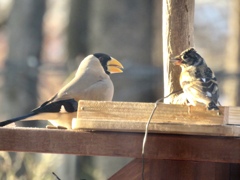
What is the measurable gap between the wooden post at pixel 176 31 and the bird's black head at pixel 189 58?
0.22m

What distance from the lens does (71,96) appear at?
4363mm

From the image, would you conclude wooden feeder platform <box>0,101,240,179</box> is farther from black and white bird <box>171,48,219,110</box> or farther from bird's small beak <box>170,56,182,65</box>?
bird's small beak <box>170,56,182,65</box>

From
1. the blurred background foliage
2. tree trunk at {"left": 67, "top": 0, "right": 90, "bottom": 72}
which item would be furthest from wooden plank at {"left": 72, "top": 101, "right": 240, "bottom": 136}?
tree trunk at {"left": 67, "top": 0, "right": 90, "bottom": 72}

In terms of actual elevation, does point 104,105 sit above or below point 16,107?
above

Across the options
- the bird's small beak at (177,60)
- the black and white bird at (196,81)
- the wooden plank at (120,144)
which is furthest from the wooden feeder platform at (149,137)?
the bird's small beak at (177,60)

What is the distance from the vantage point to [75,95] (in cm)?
438

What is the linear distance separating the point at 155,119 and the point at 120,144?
175mm

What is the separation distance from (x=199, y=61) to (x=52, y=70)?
7188 millimetres

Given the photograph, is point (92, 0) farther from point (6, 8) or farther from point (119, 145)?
point (119, 145)

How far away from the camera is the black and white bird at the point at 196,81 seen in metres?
3.45

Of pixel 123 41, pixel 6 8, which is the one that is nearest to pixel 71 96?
pixel 123 41

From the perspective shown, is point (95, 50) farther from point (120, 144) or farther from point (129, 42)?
point (120, 144)

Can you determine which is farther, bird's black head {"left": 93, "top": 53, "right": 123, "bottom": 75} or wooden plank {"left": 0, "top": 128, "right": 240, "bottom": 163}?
bird's black head {"left": 93, "top": 53, "right": 123, "bottom": 75}

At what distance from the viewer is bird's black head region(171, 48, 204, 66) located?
3824 mm
